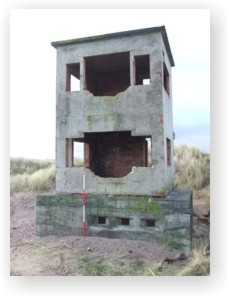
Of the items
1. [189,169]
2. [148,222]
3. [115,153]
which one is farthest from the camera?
[189,169]

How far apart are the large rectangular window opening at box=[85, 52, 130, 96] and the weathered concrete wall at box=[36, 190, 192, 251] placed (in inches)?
125

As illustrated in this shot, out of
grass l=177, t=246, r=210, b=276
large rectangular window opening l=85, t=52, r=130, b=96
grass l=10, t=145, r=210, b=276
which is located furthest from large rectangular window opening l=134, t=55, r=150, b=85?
grass l=177, t=246, r=210, b=276

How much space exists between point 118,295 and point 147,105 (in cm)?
344

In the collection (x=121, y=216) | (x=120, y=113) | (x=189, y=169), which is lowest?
(x=121, y=216)

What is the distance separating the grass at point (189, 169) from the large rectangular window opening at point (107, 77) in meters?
2.60

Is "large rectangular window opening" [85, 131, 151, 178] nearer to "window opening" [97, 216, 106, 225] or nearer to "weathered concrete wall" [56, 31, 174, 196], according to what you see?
"weathered concrete wall" [56, 31, 174, 196]

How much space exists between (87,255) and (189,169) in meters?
5.27

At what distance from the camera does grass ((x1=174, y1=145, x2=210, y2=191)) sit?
9.38m

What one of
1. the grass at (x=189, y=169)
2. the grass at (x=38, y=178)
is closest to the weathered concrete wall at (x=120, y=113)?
the grass at (x=189, y=169)

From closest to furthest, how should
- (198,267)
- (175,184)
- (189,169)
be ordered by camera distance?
(198,267), (175,184), (189,169)

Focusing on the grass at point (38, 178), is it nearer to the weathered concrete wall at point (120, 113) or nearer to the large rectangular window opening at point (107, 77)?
the large rectangular window opening at point (107, 77)

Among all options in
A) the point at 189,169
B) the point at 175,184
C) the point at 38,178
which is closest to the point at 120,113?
the point at 175,184

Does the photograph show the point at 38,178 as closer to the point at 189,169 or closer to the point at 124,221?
the point at 189,169

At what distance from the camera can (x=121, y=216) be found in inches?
254
